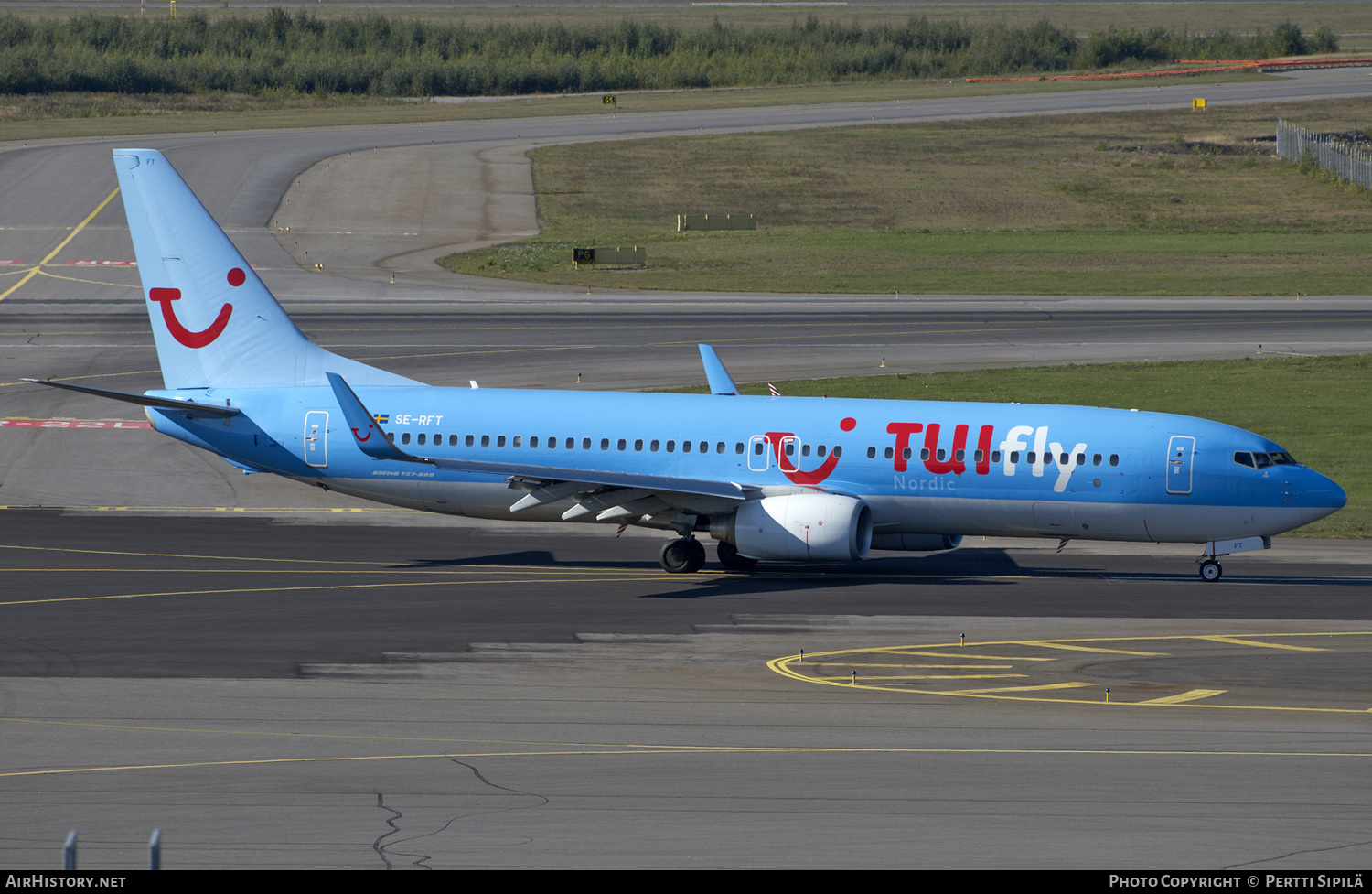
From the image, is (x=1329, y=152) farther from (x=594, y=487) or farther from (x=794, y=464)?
(x=594, y=487)

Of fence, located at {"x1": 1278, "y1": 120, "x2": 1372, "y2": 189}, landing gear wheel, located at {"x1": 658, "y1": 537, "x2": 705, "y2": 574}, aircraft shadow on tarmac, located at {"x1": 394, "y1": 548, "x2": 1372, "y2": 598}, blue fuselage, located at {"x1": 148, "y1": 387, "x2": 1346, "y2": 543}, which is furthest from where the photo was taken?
fence, located at {"x1": 1278, "y1": 120, "x2": 1372, "y2": 189}

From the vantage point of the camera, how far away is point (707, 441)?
125 ft

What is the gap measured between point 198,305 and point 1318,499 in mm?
28775

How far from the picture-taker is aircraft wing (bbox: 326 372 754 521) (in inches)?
1405

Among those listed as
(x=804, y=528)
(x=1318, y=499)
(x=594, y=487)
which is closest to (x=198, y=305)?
(x=594, y=487)

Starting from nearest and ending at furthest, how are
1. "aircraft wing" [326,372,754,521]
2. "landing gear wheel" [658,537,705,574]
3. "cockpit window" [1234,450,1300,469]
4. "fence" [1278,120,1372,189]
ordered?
1. "aircraft wing" [326,372,754,521]
2. "cockpit window" [1234,450,1300,469]
3. "landing gear wheel" [658,537,705,574]
4. "fence" [1278,120,1372,189]

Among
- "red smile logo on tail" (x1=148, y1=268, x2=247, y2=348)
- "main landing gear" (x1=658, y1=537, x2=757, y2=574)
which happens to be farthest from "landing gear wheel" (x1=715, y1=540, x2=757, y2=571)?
"red smile logo on tail" (x1=148, y1=268, x2=247, y2=348)

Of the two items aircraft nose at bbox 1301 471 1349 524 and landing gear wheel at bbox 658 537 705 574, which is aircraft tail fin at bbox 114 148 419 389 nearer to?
landing gear wheel at bbox 658 537 705 574

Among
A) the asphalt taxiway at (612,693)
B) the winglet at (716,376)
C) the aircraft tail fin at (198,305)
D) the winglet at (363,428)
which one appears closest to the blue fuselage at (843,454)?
the winglet at (363,428)

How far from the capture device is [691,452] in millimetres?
38062

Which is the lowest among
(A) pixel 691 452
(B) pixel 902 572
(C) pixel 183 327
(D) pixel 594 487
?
(B) pixel 902 572

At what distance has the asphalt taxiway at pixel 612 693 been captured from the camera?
19906mm

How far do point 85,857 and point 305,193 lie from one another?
9641 centimetres

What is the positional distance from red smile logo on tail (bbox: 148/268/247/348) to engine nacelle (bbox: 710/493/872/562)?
14.9m
